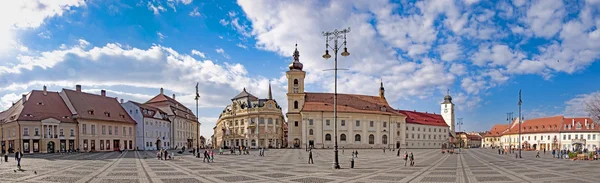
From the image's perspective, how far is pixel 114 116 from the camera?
64875 mm

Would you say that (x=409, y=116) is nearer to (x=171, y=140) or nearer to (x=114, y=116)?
(x=171, y=140)

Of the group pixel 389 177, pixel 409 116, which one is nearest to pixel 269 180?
pixel 389 177

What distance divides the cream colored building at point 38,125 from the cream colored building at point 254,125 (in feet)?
108

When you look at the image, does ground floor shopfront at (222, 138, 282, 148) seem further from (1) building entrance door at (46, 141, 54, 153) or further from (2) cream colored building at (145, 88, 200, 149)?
(1) building entrance door at (46, 141, 54, 153)

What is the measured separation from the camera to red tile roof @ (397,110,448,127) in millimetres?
103900

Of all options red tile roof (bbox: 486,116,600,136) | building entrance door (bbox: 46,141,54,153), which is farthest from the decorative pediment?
red tile roof (bbox: 486,116,600,136)

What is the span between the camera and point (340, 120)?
83.5 metres

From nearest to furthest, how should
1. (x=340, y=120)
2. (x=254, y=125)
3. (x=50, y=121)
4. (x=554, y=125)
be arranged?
(x=50, y=121)
(x=340, y=120)
(x=254, y=125)
(x=554, y=125)

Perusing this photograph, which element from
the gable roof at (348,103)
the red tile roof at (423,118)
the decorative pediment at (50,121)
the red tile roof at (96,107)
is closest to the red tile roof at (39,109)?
the decorative pediment at (50,121)

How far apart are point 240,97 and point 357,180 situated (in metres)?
77.0

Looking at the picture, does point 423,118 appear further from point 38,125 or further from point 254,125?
point 38,125

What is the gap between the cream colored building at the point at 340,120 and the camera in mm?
82000

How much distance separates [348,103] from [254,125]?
21185 millimetres

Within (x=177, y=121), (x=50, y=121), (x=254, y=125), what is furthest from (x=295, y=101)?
(x=50, y=121)
